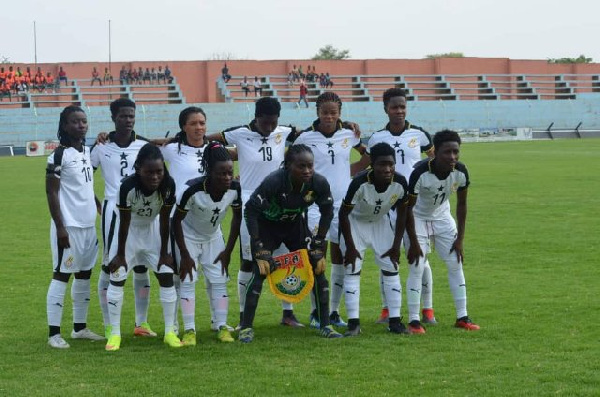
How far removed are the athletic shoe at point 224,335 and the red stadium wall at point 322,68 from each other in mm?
56863

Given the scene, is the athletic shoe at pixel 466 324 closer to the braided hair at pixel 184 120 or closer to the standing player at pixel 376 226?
the standing player at pixel 376 226

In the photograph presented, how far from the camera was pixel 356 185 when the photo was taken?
867 cm

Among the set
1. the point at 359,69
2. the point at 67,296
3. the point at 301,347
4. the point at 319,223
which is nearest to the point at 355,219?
the point at 319,223

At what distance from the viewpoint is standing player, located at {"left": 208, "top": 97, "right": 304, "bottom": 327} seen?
30.7ft

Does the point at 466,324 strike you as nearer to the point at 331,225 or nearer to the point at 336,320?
the point at 336,320

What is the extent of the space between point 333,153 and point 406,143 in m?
0.76

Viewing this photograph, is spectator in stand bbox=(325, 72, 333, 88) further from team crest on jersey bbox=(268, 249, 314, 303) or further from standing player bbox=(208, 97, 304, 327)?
team crest on jersey bbox=(268, 249, 314, 303)

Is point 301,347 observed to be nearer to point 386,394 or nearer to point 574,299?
point 386,394

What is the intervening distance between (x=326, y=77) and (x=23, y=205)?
4441 cm

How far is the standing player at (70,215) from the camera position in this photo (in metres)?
8.57

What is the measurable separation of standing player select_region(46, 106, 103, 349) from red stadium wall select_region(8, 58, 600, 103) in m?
56.5

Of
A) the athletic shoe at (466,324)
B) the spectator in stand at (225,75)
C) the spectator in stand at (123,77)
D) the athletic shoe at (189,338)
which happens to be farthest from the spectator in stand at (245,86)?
the athletic shoe at (189,338)

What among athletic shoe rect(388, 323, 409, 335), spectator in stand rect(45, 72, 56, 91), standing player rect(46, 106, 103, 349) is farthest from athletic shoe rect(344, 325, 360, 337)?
spectator in stand rect(45, 72, 56, 91)

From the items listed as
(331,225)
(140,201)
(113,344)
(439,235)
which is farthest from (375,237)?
(113,344)
